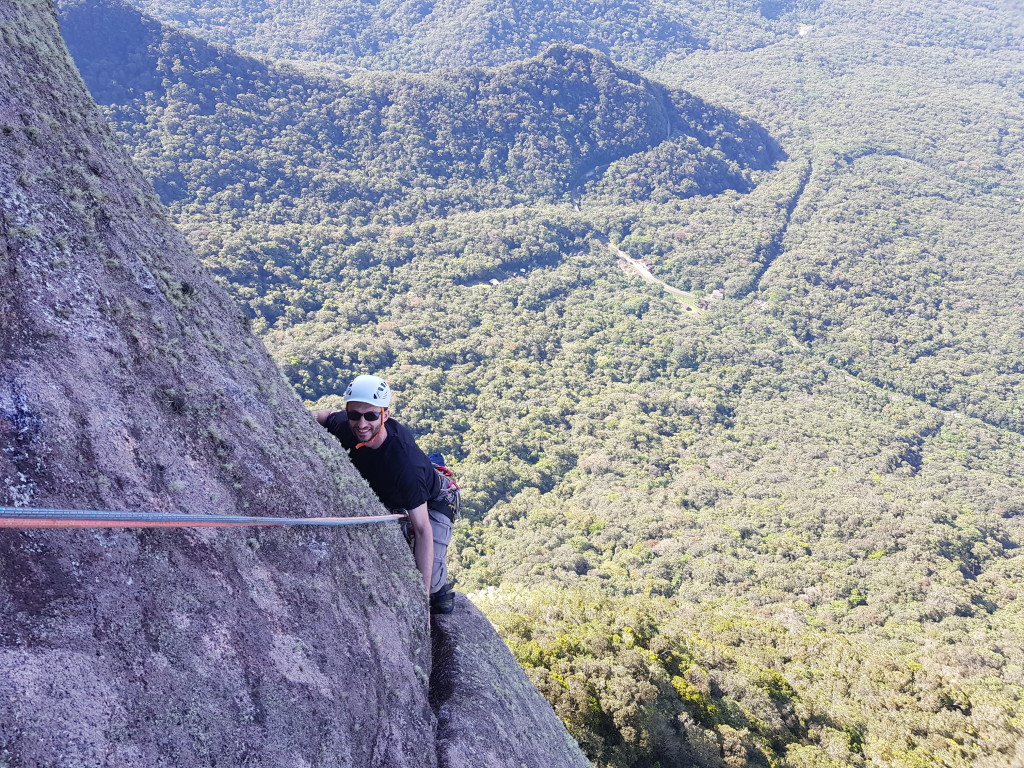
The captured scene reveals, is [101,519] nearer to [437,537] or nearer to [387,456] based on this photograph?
[387,456]

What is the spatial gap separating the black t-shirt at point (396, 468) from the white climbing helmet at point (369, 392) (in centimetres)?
43

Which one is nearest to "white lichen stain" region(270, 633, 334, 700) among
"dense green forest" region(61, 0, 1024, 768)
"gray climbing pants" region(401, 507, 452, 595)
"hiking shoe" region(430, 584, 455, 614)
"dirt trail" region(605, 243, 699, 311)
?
"gray climbing pants" region(401, 507, 452, 595)

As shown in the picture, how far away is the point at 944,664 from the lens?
2600cm

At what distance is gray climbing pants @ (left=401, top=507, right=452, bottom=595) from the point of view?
6.46 m

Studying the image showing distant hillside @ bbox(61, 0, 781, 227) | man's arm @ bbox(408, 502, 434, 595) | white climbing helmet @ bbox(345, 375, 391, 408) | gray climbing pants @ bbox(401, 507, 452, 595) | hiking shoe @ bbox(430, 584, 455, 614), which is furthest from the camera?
distant hillside @ bbox(61, 0, 781, 227)

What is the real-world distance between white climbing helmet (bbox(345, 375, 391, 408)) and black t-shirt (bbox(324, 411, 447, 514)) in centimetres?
43

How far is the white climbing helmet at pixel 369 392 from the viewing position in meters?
5.16

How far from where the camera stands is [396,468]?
5.58 meters

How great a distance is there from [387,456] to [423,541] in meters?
0.94

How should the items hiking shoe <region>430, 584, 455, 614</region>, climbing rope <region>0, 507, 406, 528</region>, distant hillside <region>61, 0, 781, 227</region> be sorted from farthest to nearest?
distant hillside <region>61, 0, 781, 227</region> < hiking shoe <region>430, 584, 455, 614</region> < climbing rope <region>0, 507, 406, 528</region>

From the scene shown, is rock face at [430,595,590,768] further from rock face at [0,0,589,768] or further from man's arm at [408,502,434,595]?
man's arm at [408,502,434,595]

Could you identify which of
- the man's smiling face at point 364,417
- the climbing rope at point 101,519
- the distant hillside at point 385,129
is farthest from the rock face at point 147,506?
the distant hillside at point 385,129

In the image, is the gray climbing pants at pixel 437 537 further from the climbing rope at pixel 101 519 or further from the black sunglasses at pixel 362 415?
the climbing rope at pixel 101 519

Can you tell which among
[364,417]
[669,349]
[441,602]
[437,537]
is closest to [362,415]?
[364,417]
